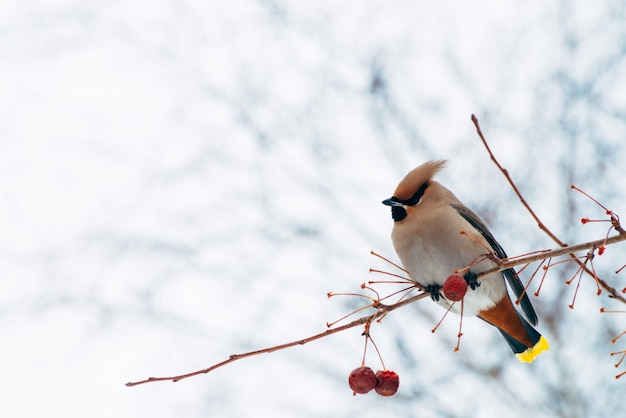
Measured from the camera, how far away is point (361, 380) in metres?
A: 2.10

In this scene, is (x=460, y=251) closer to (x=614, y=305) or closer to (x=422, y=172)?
(x=422, y=172)

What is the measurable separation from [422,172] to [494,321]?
0.77 metres

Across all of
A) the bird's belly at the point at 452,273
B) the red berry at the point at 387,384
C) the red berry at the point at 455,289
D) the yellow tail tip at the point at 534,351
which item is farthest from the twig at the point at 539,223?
the yellow tail tip at the point at 534,351

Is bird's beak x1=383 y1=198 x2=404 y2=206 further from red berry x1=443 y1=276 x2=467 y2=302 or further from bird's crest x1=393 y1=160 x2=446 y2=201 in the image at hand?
red berry x1=443 y1=276 x2=467 y2=302

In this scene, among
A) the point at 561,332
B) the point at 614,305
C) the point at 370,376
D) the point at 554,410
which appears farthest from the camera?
the point at 561,332

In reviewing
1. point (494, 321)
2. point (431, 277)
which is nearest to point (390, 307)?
point (431, 277)

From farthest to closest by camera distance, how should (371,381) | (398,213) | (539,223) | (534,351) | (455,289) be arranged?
(398,213) → (534,351) → (371,381) → (455,289) → (539,223)

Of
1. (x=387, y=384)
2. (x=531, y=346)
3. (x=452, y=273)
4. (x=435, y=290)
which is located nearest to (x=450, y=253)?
(x=452, y=273)

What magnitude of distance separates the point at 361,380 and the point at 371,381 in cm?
3

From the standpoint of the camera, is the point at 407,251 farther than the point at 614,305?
No

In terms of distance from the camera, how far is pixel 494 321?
10.4 feet

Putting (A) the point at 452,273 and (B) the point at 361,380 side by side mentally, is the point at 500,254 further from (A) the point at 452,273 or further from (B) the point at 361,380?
(B) the point at 361,380

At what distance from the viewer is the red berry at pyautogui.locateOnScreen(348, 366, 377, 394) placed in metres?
2.10

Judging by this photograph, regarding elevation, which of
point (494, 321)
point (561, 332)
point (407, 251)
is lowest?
point (494, 321)
